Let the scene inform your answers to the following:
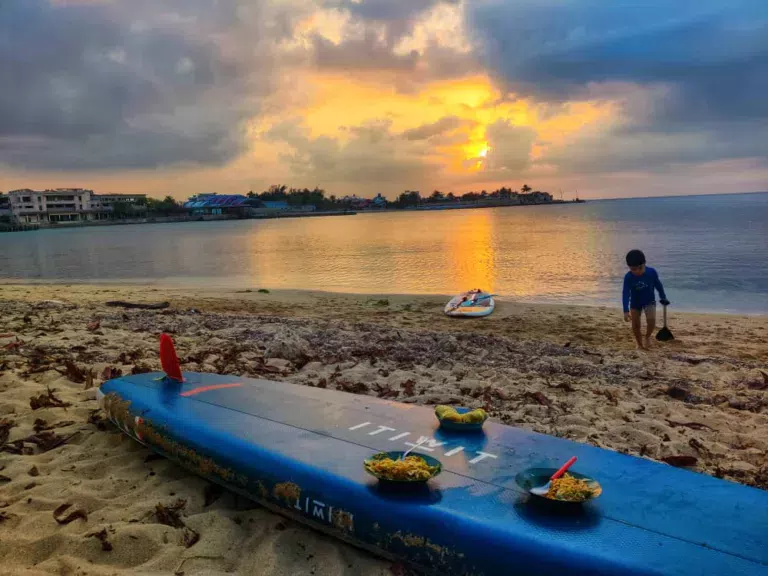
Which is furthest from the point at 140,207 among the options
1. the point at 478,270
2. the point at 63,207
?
the point at 478,270

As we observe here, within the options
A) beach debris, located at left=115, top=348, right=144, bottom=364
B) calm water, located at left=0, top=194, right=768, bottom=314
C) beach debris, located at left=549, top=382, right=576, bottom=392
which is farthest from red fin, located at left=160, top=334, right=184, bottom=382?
calm water, located at left=0, top=194, right=768, bottom=314

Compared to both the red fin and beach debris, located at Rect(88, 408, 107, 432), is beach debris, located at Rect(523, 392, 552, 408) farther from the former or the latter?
beach debris, located at Rect(88, 408, 107, 432)

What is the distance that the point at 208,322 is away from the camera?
29.2 feet

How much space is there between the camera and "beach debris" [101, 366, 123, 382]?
5340mm

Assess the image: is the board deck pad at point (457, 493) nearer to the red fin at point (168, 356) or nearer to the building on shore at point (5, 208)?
the red fin at point (168, 356)

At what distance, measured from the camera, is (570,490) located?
8.21 ft

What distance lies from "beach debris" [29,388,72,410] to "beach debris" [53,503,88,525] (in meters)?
1.72

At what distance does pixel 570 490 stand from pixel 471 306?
9654 mm

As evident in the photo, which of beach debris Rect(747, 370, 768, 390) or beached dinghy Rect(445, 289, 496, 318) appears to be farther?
beached dinghy Rect(445, 289, 496, 318)

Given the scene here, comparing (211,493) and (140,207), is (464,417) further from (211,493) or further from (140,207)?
(140,207)

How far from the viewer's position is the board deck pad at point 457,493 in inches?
87.4

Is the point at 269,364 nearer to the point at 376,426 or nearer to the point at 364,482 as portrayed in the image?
the point at 376,426

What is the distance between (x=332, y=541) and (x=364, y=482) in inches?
14.8

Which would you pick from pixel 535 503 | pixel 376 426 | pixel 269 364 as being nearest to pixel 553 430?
pixel 376 426
